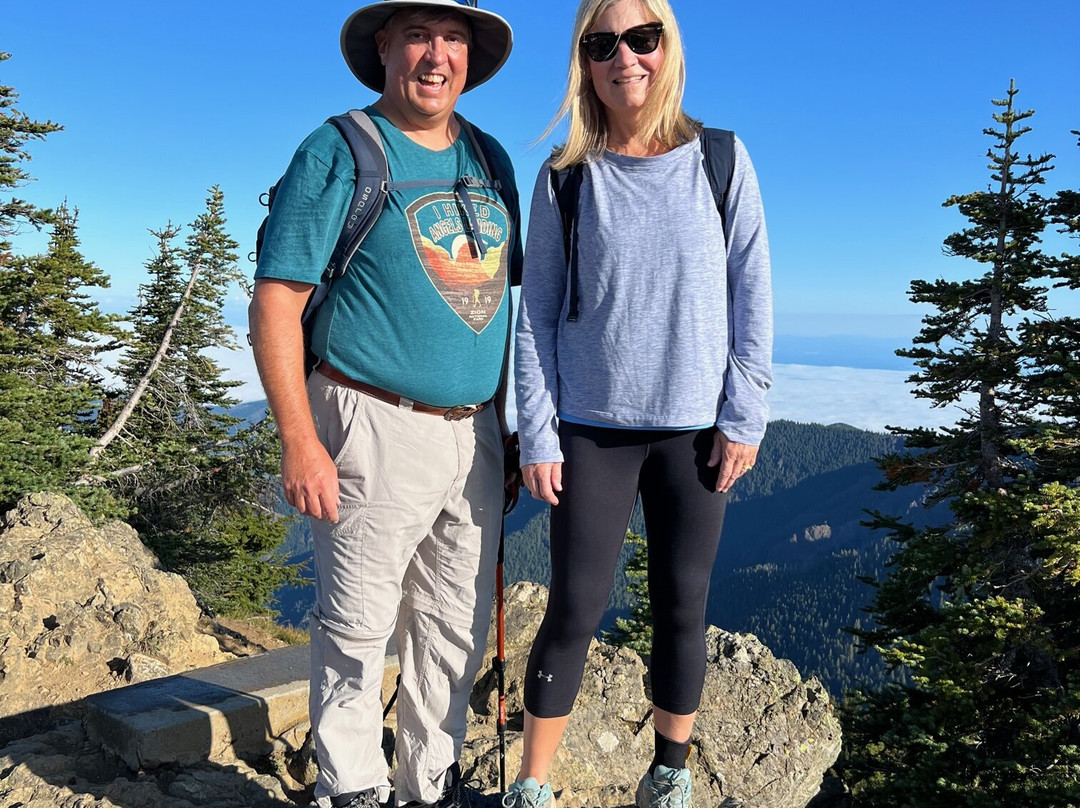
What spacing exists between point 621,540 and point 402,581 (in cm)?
93

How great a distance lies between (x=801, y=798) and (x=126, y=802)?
12.7 ft

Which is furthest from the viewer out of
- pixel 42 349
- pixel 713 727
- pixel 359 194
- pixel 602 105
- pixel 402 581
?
pixel 42 349

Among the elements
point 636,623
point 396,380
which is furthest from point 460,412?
point 636,623

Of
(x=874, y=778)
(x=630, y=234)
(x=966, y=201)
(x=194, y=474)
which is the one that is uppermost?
(x=966, y=201)

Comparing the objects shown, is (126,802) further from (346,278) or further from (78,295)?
(78,295)

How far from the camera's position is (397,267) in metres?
2.86

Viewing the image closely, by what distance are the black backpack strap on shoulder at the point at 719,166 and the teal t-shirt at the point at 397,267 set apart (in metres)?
0.84

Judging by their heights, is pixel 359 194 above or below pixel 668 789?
above

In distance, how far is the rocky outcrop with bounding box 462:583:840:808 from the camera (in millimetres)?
4562

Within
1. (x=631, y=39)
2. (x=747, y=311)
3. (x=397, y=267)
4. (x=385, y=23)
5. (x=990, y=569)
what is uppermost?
(x=385, y=23)

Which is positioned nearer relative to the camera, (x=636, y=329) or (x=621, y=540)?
(x=636, y=329)

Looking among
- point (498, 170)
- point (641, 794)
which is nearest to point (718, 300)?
point (498, 170)

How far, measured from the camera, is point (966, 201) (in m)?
18.8

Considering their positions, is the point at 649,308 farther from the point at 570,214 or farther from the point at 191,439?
the point at 191,439
